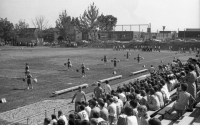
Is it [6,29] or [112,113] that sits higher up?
[6,29]

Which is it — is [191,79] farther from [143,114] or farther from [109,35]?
[109,35]

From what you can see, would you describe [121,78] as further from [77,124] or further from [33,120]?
[77,124]

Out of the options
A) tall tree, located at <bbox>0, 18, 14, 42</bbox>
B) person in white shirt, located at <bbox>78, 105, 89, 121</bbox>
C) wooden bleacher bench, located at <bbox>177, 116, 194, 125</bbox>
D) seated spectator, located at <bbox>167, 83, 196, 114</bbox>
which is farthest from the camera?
tall tree, located at <bbox>0, 18, 14, 42</bbox>

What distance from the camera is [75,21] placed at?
115 meters

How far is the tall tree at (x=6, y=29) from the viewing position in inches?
3740

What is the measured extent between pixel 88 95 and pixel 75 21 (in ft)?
328

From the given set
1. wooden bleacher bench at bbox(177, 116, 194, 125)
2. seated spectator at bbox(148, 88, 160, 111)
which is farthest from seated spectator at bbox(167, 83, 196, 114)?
seated spectator at bbox(148, 88, 160, 111)

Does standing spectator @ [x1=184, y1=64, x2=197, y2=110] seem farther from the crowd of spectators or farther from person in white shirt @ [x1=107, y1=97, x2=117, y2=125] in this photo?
→ person in white shirt @ [x1=107, y1=97, x2=117, y2=125]

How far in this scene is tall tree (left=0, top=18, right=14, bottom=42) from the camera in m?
95.0

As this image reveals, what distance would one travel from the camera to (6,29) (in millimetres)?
95938

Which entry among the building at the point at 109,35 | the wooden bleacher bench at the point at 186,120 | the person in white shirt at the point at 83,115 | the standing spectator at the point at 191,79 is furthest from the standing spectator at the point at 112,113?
the building at the point at 109,35

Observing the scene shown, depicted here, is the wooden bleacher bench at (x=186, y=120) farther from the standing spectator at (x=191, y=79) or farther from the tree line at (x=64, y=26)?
the tree line at (x=64, y=26)

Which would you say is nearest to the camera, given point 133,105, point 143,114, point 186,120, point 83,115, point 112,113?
point 143,114

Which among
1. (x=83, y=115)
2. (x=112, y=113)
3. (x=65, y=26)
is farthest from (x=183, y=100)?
(x=65, y=26)
